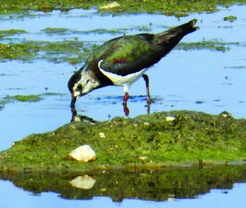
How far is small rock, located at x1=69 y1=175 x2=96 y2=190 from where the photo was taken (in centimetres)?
1028

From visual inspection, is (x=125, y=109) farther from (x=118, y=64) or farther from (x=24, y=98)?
(x=24, y=98)

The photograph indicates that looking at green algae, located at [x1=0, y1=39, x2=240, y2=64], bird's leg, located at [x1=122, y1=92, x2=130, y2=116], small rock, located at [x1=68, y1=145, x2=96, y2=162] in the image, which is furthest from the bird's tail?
small rock, located at [x1=68, y1=145, x2=96, y2=162]

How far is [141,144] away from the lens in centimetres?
1148

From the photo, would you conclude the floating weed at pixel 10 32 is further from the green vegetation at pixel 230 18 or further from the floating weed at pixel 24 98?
the floating weed at pixel 24 98

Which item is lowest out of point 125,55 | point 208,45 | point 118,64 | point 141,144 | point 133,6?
point 133,6

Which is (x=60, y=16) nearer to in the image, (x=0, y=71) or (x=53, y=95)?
(x=0, y=71)

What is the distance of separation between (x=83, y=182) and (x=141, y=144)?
4.08ft

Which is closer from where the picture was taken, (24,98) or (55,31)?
(24,98)

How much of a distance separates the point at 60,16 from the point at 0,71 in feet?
25.7

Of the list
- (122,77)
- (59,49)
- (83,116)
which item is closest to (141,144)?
(83,116)

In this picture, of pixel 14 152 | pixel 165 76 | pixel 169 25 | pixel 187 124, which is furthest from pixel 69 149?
pixel 169 25

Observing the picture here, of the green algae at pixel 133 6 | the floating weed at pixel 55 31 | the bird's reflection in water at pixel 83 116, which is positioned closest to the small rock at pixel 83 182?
the bird's reflection in water at pixel 83 116

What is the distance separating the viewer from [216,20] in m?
23.6

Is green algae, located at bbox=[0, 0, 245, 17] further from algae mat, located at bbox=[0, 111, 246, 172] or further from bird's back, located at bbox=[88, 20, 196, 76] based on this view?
algae mat, located at bbox=[0, 111, 246, 172]
